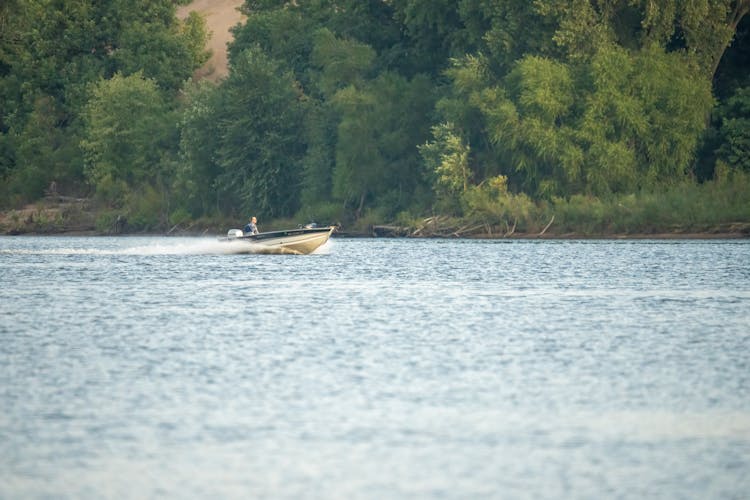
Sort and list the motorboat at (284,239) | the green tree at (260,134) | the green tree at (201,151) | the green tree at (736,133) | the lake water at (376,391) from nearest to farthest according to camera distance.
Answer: the lake water at (376,391)
the motorboat at (284,239)
the green tree at (736,133)
the green tree at (260,134)
the green tree at (201,151)

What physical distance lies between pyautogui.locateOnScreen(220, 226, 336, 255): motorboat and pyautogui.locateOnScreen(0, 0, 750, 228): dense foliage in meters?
17.9

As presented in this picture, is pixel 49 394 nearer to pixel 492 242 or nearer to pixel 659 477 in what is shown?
pixel 659 477

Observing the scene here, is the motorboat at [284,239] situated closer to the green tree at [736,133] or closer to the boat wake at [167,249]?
the boat wake at [167,249]

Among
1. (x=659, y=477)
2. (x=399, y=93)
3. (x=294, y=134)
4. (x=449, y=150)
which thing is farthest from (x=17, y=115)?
(x=659, y=477)

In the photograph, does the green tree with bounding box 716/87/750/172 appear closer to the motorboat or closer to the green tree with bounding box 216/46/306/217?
the motorboat

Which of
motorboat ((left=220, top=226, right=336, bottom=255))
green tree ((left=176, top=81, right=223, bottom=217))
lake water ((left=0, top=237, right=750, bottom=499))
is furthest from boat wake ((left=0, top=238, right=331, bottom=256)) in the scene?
lake water ((left=0, top=237, right=750, bottom=499))

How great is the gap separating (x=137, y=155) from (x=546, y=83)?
131ft

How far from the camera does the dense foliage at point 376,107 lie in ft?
259

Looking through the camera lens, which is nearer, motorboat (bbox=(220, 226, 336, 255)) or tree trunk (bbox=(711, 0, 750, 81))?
Result: motorboat (bbox=(220, 226, 336, 255))

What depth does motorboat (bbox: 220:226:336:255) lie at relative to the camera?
205 feet

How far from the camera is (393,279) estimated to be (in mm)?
49625

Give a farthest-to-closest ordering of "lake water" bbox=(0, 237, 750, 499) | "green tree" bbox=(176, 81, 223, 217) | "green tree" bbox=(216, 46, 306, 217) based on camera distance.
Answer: "green tree" bbox=(176, 81, 223, 217) < "green tree" bbox=(216, 46, 306, 217) < "lake water" bbox=(0, 237, 750, 499)

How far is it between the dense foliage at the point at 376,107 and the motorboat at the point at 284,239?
1789 centimetres

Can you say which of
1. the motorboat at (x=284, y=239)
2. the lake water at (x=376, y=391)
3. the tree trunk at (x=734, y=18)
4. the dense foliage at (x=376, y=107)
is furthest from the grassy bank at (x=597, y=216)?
the lake water at (x=376, y=391)
